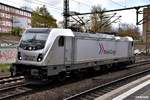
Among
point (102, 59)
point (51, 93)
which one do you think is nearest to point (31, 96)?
point (51, 93)

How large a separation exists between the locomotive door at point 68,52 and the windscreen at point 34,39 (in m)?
1.37

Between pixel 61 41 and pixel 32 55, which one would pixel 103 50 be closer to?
pixel 61 41

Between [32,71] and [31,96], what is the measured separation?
2.26 meters

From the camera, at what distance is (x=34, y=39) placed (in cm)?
1644

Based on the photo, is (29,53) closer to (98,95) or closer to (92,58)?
(98,95)

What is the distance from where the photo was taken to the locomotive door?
1715 centimetres

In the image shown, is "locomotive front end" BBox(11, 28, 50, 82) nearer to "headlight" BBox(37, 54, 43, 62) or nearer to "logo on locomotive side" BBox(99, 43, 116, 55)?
"headlight" BBox(37, 54, 43, 62)

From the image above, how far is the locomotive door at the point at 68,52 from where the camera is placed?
17.1 meters

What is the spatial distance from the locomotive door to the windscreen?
4.49 feet

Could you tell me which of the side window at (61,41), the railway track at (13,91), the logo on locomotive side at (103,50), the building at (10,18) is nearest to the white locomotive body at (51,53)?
the side window at (61,41)

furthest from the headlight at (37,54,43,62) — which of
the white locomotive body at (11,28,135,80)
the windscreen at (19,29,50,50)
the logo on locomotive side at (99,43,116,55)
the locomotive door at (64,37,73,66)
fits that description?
the logo on locomotive side at (99,43,116,55)

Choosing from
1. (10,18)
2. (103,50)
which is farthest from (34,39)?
(10,18)

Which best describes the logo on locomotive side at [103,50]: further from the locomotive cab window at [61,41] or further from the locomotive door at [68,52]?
the locomotive cab window at [61,41]

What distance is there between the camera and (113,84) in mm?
17656
